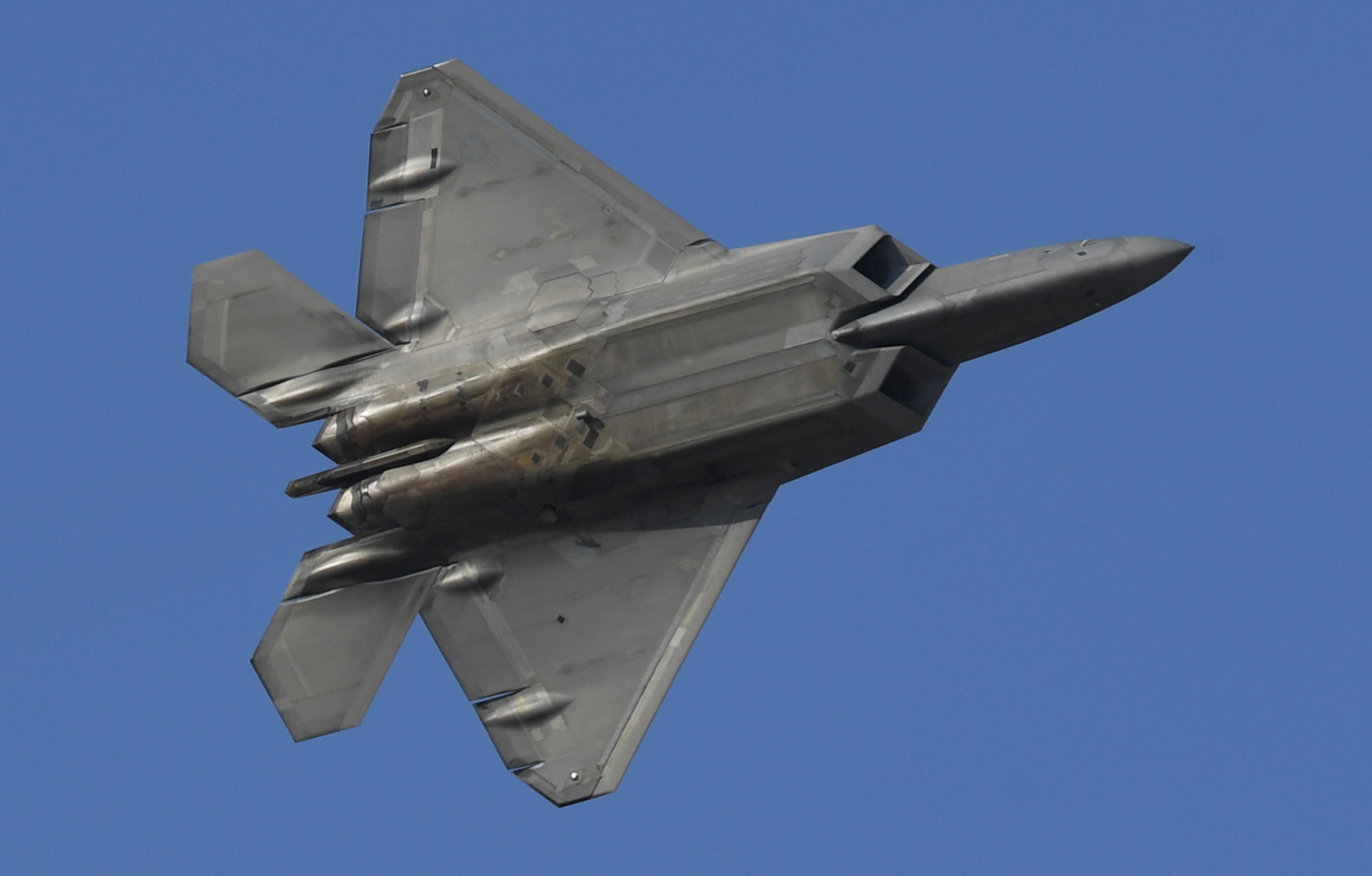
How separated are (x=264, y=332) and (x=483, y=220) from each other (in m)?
3.60

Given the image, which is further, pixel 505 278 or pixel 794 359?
pixel 505 278

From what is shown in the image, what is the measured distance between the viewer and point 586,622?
3108cm

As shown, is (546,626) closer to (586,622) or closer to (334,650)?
(586,622)

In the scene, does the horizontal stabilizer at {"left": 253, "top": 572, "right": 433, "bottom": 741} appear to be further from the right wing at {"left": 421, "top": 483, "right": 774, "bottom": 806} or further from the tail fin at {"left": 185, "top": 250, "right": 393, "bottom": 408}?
the tail fin at {"left": 185, "top": 250, "right": 393, "bottom": 408}

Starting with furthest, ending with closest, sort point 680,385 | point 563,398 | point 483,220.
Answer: point 483,220
point 563,398
point 680,385

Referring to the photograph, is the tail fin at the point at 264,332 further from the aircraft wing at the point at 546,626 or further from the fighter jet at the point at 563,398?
the aircraft wing at the point at 546,626

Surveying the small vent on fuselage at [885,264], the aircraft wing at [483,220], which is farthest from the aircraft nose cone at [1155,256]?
the aircraft wing at [483,220]

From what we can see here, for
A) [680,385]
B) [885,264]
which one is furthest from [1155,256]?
[680,385]

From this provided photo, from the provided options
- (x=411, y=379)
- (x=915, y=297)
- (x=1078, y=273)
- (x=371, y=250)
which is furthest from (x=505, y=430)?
(x=1078, y=273)

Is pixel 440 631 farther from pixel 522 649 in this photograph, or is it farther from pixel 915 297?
pixel 915 297

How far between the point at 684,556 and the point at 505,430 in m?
3.09

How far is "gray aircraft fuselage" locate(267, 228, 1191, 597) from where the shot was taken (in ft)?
97.9

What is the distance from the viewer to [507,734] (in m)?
30.7

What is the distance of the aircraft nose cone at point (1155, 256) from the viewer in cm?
2941
